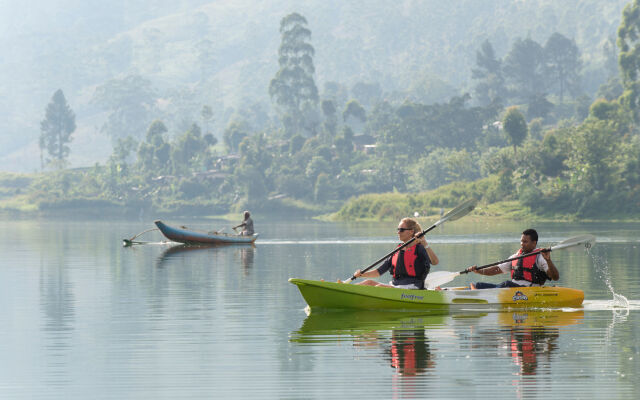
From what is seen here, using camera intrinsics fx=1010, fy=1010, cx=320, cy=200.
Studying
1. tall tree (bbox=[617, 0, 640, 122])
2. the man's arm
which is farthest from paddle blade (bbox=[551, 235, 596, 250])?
tall tree (bbox=[617, 0, 640, 122])

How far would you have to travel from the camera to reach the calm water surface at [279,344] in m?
14.4

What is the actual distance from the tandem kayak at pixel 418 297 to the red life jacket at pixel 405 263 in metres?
0.46

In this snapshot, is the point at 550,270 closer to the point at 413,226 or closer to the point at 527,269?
the point at 527,269

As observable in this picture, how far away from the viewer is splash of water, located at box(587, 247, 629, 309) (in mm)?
23853

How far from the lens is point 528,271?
22.4m

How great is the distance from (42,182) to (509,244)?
129065 millimetres

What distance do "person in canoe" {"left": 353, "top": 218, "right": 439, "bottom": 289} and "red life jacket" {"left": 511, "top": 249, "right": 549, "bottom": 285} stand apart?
82.1 inches

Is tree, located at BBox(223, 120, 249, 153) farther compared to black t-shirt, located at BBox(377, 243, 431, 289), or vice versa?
tree, located at BBox(223, 120, 249, 153)

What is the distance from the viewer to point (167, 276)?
34.5 meters

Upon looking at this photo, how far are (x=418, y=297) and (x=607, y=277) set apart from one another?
39.9 ft

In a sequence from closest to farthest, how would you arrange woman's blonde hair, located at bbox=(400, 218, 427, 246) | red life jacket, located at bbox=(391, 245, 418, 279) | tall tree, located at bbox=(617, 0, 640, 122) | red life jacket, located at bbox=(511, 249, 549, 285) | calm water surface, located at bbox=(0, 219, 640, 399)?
1. calm water surface, located at bbox=(0, 219, 640, 399)
2. woman's blonde hair, located at bbox=(400, 218, 427, 246)
3. red life jacket, located at bbox=(391, 245, 418, 279)
4. red life jacket, located at bbox=(511, 249, 549, 285)
5. tall tree, located at bbox=(617, 0, 640, 122)

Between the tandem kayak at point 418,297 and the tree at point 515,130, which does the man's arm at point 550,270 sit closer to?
the tandem kayak at point 418,297

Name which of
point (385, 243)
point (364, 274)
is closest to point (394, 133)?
point (385, 243)

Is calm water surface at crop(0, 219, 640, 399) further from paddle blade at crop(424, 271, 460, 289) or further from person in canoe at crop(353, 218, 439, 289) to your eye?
paddle blade at crop(424, 271, 460, 289)
